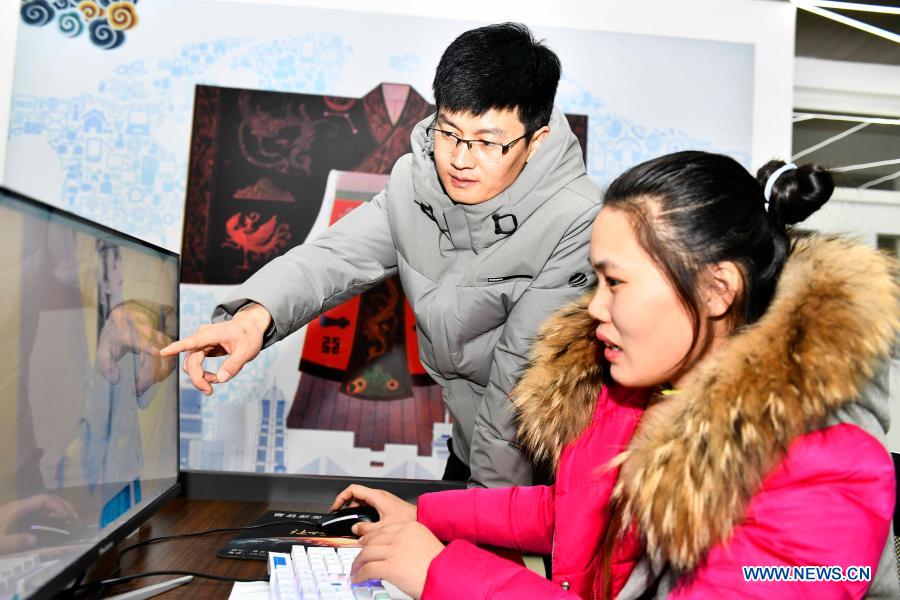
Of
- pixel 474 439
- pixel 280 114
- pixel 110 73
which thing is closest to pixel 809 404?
pixel 474 439

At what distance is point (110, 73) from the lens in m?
2.61

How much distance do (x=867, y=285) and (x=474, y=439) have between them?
75 cm

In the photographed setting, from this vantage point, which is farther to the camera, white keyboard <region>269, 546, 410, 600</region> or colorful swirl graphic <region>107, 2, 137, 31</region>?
colorful swirl graphic <region>107, 2, 137, 31</region>

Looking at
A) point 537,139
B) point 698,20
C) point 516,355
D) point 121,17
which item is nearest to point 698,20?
point 698,20

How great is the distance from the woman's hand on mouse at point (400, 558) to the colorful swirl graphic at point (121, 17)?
240 centimetres

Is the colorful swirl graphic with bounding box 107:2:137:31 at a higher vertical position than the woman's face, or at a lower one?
higher

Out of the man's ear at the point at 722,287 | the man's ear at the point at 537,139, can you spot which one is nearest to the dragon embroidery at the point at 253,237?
the man's ear at the point at 537,139

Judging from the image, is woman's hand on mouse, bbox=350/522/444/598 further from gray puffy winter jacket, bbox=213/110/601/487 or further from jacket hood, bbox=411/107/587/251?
jacket hood, bbox=411/107/587/251

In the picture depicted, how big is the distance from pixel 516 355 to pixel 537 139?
44 cm

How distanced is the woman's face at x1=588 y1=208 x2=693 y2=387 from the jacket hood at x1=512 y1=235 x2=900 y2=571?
8 cm

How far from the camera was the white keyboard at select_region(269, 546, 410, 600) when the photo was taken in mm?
816

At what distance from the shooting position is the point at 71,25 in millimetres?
2615

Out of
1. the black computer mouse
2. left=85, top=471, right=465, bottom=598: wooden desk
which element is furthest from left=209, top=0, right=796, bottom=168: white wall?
the black computer mouse

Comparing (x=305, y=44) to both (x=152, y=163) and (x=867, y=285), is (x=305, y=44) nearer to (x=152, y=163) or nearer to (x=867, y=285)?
(x=152, y=163)
